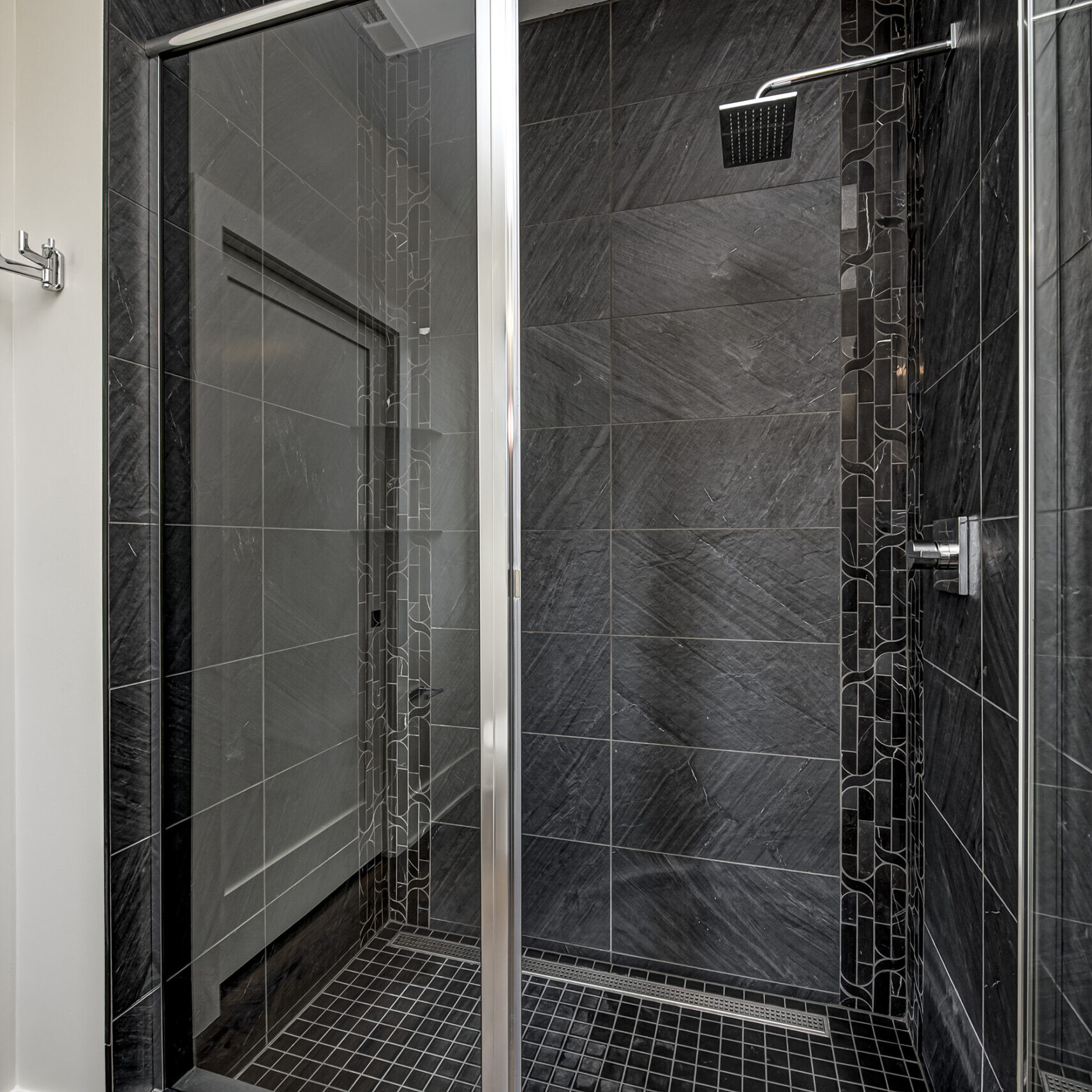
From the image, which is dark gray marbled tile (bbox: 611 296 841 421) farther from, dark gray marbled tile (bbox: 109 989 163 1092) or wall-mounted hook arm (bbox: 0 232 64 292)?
dark gray marbled tile (bbox: 109 989 163 1092)

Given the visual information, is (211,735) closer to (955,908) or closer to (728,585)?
(728,585)

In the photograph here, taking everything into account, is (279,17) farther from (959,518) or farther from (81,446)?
(959,518)

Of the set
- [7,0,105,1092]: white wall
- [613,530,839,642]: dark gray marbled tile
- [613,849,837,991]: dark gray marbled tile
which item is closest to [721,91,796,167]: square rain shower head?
[613,530,839,642]: dark gray marbled tile

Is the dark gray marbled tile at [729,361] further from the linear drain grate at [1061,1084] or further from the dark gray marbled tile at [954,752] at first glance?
the linear drain grate at [1061,1084]

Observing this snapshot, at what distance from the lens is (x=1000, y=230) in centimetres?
91

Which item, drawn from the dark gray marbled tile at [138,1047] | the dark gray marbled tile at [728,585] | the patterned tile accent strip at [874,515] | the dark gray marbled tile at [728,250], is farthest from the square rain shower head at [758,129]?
the dark gray marbled tile at [138,1047]

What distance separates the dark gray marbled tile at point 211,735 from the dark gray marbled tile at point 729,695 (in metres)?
0.97

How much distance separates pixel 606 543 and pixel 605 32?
1.40 m

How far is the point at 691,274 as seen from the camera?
165 cm

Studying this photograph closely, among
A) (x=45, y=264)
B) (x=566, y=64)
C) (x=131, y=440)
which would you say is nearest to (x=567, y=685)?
(x=131, y=440)

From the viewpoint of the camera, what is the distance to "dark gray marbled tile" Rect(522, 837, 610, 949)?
171 centimetres

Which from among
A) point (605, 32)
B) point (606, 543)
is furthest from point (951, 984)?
point (605, 32)

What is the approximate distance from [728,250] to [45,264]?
145 cm

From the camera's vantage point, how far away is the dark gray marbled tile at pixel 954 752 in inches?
41.4
